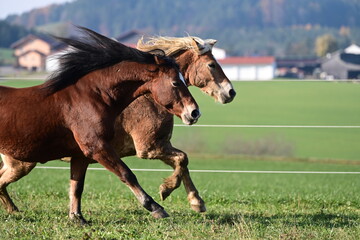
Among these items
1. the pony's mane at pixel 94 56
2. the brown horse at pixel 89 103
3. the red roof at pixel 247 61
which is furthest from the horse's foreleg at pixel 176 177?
the red roof at pixel 247 61

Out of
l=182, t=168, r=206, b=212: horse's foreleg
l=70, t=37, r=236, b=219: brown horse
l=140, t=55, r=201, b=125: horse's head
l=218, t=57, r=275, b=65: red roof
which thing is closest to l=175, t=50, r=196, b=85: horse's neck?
l=70, t=37, r=236, b=219: brown horse

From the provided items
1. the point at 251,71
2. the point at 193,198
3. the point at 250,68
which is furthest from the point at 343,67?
the point at 193,198

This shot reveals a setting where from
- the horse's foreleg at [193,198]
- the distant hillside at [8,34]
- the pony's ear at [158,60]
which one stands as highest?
the pony's ear at [158,60]

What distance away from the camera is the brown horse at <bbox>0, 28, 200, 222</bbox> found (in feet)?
19.5

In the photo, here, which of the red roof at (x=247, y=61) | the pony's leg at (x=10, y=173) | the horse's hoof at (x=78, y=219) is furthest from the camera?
the red roof at (x=247, y=61)

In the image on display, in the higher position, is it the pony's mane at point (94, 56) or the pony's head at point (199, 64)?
the pony's mane at point (94, 56)

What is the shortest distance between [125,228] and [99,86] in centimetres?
127

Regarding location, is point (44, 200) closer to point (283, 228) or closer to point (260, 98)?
point (283, 228)

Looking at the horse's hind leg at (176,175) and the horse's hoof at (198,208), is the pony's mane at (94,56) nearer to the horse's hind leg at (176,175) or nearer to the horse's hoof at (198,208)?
the horse's hind leg at (176,175)

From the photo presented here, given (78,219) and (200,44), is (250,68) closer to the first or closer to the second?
(200,44)

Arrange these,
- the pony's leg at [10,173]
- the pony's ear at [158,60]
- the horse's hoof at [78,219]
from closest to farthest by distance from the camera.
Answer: the pony's ear at [158,60], the horse's hoof at [78,219], the pony's leg at [10,173]

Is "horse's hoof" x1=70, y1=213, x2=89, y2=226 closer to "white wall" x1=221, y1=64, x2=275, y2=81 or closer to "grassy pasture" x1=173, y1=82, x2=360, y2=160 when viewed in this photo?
"grassy pasture" x1=173, y1=82, x2=360, y2=160

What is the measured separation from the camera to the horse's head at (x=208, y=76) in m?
7.46

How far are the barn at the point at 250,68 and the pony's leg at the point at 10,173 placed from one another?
8063cm
